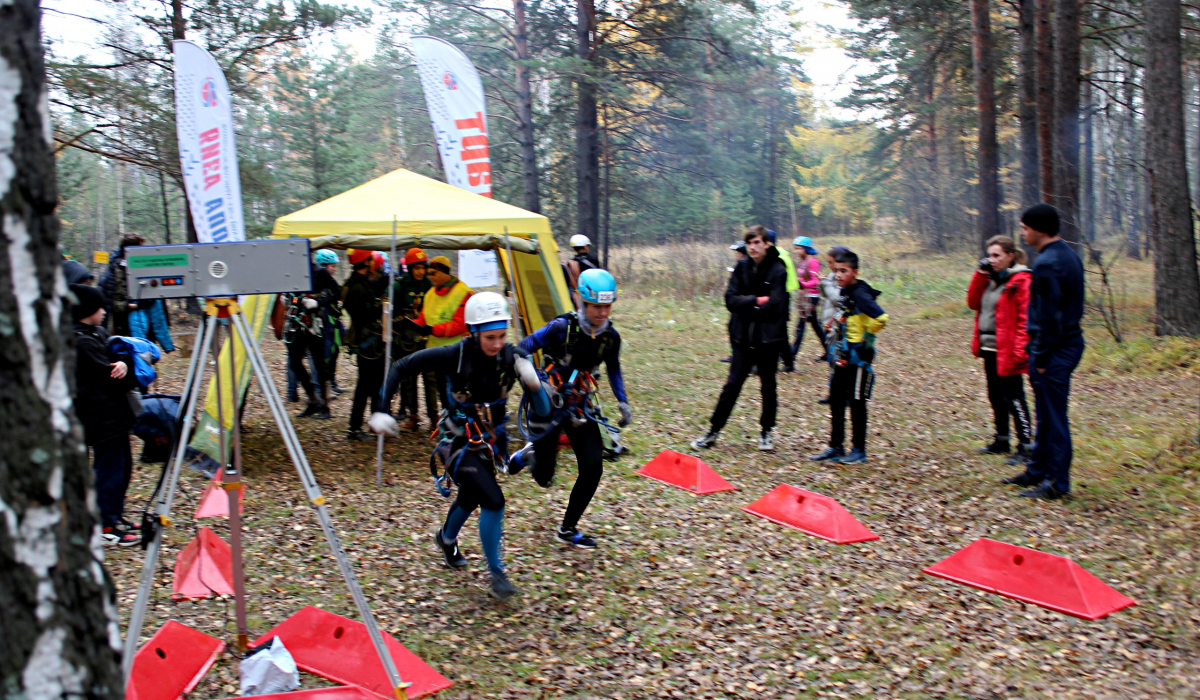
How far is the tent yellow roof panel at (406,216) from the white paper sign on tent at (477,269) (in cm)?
496

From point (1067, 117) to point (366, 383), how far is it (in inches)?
511

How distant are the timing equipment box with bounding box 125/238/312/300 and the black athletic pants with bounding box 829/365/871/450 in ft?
17.4

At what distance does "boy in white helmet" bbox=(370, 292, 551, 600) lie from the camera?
184 inches

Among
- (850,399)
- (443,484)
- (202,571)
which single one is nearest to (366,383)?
(202,571)

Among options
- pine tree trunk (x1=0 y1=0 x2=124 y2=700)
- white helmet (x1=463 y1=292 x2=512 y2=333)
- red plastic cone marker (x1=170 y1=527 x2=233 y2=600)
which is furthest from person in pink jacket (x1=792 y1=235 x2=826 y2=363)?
pine tree trunk (x1=0 y1=0 x2=124 y2=700)

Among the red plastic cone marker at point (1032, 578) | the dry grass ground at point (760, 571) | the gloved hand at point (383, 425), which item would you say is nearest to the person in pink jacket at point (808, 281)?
the dry grass ground at point (760, 571)

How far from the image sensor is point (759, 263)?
7.91 m

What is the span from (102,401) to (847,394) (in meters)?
6.10

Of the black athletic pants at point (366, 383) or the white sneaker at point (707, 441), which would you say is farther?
the black athletic pants at point (366, 383)

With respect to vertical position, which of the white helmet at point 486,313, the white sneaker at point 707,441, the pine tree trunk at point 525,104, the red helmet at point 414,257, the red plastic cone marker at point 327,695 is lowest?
the red plastic cone marker at point 327,695

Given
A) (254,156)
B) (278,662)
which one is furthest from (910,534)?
(254,156)

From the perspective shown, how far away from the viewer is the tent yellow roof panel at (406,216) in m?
7.80

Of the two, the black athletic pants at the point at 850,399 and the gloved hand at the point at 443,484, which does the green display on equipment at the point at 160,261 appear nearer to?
the gloved hand at the point at 443,484

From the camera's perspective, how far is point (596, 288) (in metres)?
5.43
